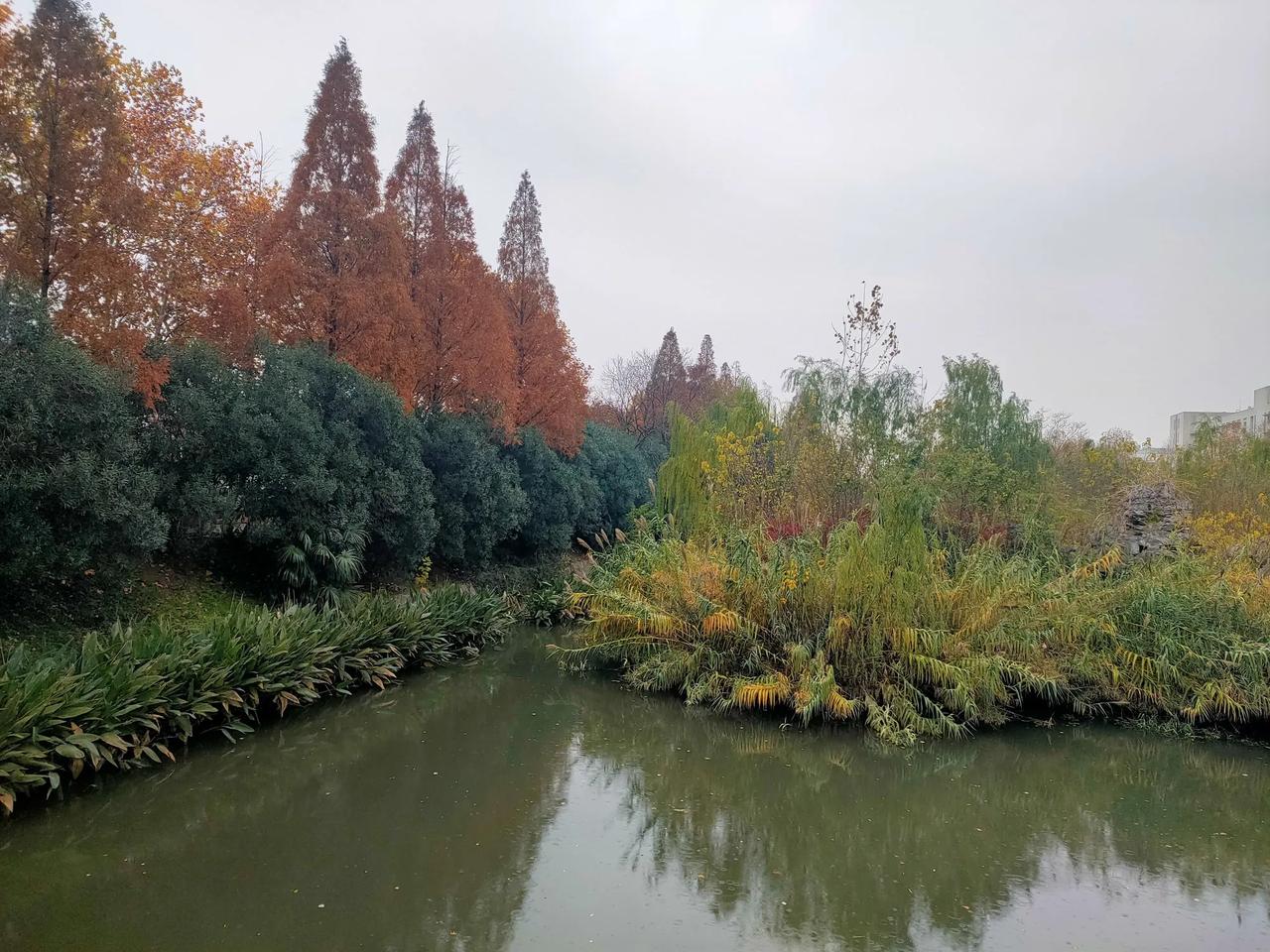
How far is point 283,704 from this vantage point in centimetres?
770

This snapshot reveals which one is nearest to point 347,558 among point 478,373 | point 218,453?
point 218,453

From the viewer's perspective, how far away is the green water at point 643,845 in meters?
4.16

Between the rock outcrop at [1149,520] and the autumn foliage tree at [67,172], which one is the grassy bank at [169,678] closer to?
the autumn foliage tree at [67,172]

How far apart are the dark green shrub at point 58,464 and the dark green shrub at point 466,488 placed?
18.3ft

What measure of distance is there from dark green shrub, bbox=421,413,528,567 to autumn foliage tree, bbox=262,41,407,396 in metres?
1.52

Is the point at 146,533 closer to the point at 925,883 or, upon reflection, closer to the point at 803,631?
the point at 803,631

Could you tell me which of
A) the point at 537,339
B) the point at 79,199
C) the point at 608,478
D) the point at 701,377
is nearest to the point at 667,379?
the point at 701,377

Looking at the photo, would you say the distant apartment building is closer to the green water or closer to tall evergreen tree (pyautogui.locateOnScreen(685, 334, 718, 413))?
tall evergreen tree (pyautogui.locateOnScreen(685, 334, 718, 413))

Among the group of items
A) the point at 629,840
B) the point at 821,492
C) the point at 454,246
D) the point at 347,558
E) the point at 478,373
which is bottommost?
the point at 629,840

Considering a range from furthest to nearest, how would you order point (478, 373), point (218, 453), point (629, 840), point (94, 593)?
point (478, 373)
point (218, 453)
point (94, 593)
point (629, 840)

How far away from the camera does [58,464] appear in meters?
7.18

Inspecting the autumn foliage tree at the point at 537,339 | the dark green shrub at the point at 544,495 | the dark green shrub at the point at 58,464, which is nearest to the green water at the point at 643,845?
the dark green shrub at the point at 58,464

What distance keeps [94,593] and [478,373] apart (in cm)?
772

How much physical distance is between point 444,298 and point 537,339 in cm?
372
